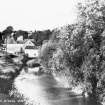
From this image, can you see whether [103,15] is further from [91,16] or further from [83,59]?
[83,59]

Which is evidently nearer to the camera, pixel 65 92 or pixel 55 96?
pixel 55 96

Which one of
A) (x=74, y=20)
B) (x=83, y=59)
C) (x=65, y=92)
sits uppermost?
(x=74, y=20)

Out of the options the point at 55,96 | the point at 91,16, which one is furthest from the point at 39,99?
the point at 91,16

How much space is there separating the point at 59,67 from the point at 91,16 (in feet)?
17.1

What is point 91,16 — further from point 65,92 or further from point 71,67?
point 65,92

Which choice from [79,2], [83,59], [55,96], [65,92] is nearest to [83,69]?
[83,59]

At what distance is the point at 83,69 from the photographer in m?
27.8

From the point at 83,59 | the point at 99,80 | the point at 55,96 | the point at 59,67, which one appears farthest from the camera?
the point at 55,96

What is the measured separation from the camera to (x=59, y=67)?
2989cm

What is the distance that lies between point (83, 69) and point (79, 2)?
531cm

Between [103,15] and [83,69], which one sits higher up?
[103,15]

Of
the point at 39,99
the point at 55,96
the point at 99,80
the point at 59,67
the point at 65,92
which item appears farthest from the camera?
the point at 65,92

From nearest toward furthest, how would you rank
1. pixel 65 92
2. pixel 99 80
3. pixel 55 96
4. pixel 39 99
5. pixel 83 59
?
1. pixel 99 80
2. pixel 83 59
3. pixel 39 99
4. pixel 55 96
5. pixel 65 92

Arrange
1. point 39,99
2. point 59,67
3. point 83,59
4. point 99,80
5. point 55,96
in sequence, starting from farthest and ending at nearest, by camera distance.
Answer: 1. point 55,96
2. point 39,99
3. point 59,67
4. point 83,59
5. point 99,80
